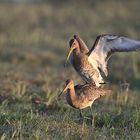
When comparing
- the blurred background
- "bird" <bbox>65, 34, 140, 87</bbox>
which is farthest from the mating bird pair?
the blurred background

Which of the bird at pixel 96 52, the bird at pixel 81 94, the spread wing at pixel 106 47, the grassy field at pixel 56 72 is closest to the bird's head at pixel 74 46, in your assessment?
the bird at pixel 96 52

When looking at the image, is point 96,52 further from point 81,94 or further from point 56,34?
point 56,34

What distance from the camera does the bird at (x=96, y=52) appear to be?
28.8 feet

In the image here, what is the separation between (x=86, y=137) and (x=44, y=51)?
780 cm

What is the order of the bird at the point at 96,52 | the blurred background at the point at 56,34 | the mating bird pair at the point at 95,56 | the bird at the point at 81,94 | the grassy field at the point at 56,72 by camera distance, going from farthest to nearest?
the blurred background at the point at 56,34
the bird at the point at 96,52
the mating bird pair at the point at 95,56
the bird at the point at 81,94
the grassy field at the point at 56,72

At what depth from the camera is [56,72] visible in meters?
12.9

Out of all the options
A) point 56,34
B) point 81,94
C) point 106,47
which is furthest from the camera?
point 56,34

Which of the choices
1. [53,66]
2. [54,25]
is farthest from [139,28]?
[53,66]

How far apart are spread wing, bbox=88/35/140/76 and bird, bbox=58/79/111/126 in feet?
1.46

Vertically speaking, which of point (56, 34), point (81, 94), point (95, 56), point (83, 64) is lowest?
point (81, 94)

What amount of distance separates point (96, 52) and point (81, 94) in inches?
30.6

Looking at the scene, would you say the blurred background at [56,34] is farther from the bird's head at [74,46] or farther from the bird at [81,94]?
the bird at [81,94]

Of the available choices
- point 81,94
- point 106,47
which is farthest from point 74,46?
point 81,94

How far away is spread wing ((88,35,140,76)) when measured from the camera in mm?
8742
